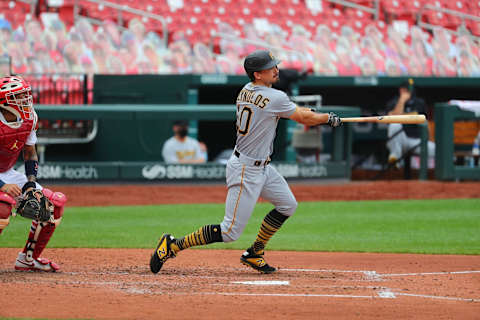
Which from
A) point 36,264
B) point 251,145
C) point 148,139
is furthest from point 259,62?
point 148,139

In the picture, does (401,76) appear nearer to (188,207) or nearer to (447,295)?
(188,207)

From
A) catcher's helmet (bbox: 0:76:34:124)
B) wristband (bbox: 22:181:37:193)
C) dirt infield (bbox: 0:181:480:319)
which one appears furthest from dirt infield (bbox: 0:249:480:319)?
catcher's helmet (bbox: 0:76:34:124)

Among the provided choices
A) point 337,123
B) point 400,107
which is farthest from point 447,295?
point 400,107

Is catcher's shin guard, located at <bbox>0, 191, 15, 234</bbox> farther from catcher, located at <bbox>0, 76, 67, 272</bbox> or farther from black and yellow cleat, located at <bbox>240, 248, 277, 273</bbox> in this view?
black and yellow cleat, located at <bbox>240, 248, 277, 273</bbox>

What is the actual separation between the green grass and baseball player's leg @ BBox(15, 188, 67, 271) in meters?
1.74

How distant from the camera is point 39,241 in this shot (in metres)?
5.71

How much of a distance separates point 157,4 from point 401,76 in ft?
18.6

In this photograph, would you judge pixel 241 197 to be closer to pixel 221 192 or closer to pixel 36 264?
pixel 36 264

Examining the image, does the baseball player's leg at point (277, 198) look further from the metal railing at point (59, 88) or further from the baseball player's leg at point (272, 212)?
the metal railing at point (59, 88)

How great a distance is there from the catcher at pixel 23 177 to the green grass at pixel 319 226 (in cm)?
185

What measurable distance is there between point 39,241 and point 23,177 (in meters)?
0.50

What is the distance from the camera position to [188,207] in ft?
34.5

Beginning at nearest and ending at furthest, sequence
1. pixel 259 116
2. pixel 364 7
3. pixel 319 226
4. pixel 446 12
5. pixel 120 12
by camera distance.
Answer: pixel 259 116 → pixel 319 226 → pixel 120 12 → pixel 364 7 → pixel 446 12

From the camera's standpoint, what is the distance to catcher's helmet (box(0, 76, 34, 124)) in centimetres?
532
